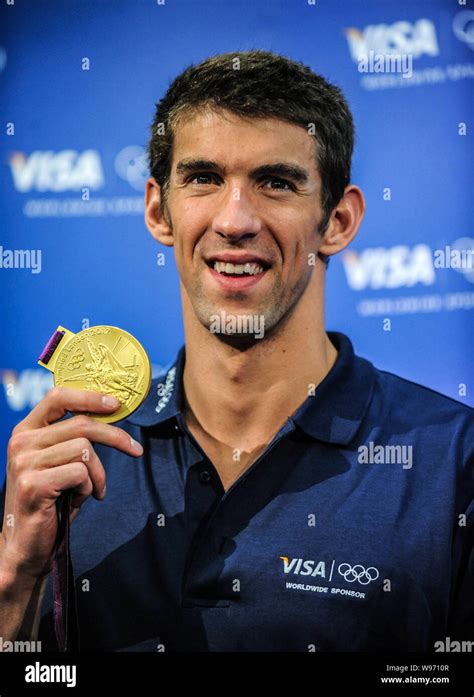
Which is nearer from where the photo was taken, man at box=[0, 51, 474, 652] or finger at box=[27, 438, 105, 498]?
finger at box=[27, 438, 105, 498]

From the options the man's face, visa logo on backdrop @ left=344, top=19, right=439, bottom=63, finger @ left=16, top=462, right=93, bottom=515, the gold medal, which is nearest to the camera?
finger @ left=16, top=462, right=93, bottom=515

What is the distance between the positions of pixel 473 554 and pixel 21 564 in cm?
114

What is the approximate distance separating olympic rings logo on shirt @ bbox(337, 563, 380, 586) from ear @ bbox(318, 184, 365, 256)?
33.5 inches

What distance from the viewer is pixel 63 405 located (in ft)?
7.09

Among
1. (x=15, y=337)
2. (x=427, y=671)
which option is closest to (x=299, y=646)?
(x=427, y=671)

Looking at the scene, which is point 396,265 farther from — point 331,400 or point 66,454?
point 66,454

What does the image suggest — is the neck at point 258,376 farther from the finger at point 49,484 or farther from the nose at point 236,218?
the finger at point 49,484

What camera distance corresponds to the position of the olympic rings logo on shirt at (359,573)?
2299mm

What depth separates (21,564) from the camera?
2250 mm

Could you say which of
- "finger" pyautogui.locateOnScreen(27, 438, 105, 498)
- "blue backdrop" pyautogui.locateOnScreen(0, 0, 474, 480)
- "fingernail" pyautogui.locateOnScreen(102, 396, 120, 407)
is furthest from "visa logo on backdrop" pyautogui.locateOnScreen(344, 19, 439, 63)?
"finger" pyautogui.locateOnScreen(27, 438, 105, 498)

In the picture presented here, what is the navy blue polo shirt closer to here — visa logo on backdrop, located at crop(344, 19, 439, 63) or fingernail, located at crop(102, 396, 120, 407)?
fingernail, located at crop(102, 396, 120, 407)

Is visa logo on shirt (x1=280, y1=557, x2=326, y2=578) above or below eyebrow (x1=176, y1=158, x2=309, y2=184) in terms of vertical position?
below

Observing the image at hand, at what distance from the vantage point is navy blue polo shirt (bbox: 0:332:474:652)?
2293mm

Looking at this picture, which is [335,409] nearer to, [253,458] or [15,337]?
[253,458]
